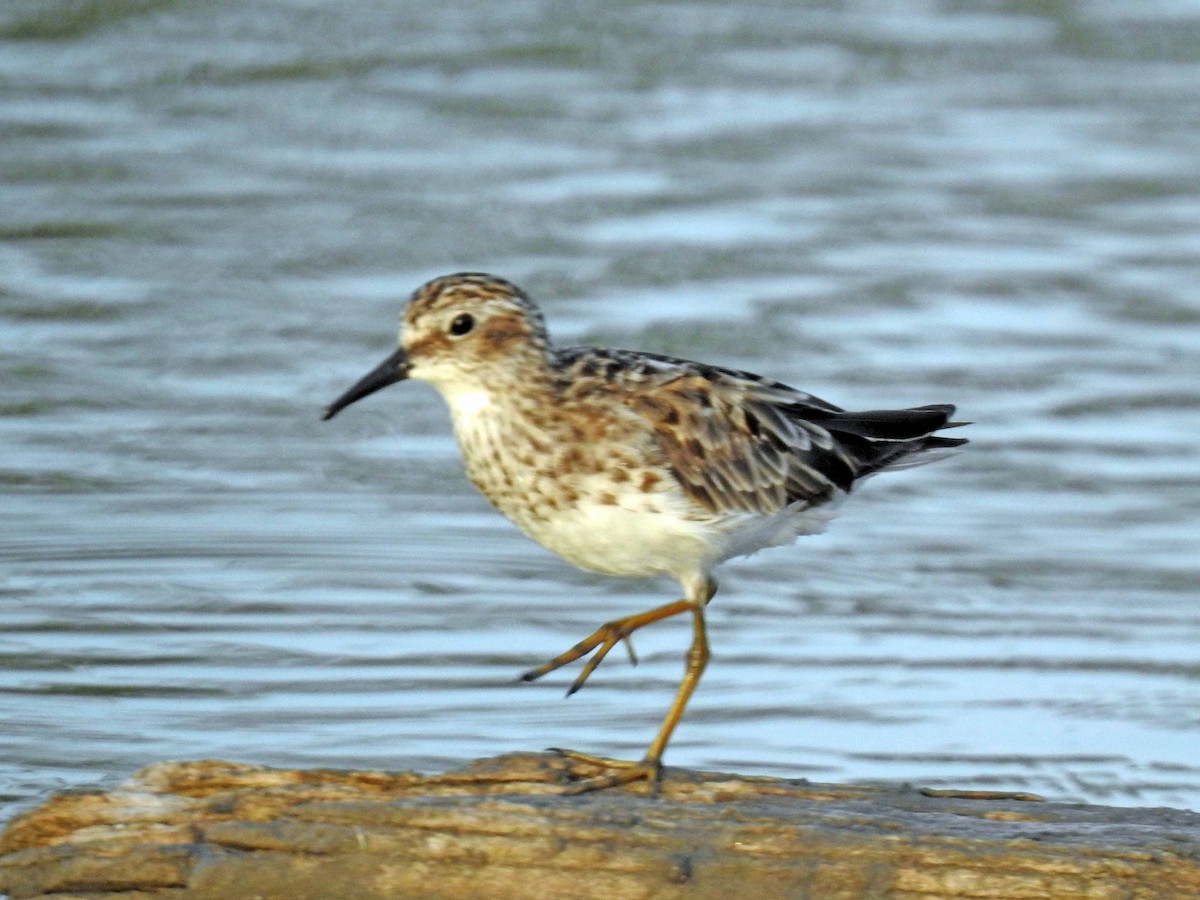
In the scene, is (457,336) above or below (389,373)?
above

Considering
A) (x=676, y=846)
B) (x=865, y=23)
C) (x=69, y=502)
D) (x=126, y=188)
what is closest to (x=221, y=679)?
(x=69, y=502)

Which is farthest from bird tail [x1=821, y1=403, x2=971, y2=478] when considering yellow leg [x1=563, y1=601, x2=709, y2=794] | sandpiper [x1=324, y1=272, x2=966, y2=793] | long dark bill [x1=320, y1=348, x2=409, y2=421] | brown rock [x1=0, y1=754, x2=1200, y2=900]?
brown rock [x1=0, y1=754, x2=1200, y2=900]

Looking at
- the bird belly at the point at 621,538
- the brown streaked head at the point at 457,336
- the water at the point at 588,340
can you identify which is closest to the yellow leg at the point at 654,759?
the bird belly at the point at 621,538

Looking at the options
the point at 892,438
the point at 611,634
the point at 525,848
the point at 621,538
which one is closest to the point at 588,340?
the point at 892,438

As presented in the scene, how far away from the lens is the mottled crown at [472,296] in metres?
7.95

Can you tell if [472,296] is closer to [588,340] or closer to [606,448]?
[606,448]

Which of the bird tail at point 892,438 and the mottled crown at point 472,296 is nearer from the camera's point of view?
the mottled crown at point 472,296

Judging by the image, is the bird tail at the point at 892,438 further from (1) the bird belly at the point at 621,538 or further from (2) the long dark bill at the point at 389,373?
(2) the long dark bill at the point at 389,373

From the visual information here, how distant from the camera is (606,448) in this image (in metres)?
7.87

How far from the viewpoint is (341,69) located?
18984 mm

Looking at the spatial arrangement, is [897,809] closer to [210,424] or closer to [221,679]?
[221,679]

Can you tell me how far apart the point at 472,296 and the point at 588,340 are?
18.1 ft

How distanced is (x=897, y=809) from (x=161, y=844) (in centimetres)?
208

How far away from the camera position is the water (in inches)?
372
